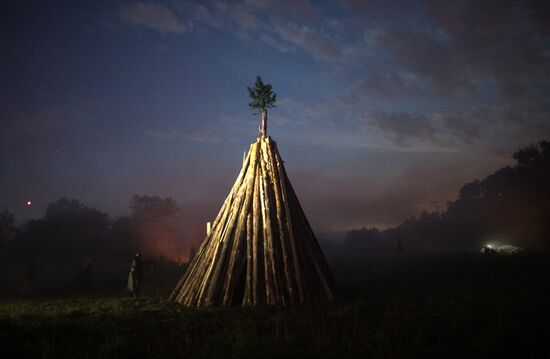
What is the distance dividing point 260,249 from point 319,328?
3787 mm

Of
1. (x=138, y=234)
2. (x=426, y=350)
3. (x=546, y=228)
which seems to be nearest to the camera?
(x=426, y=350)

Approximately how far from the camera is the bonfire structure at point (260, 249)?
9125mm

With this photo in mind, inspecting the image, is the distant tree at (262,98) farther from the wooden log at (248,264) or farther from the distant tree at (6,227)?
the distant tree at (6,227)

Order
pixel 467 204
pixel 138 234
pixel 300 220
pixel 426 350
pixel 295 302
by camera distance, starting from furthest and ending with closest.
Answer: pixel 467 204, pixel 138 234, pixel 300 220, pixel 295 302, pixel 426 350

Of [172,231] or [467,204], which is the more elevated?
[467,204]

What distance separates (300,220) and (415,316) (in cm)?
446

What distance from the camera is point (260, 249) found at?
9906 millimetres

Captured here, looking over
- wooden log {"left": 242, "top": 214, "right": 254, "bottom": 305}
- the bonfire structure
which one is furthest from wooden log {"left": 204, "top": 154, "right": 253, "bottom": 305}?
wooden log {"left": 242, "top": 214, "right": 254, "bottom": 305}

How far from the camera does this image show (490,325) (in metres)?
6.21

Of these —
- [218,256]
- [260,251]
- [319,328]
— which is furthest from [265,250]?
[319,328]

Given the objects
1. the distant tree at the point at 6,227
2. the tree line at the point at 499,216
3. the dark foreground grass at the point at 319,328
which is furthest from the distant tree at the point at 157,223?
the dark foreground grass at the point at 319,328

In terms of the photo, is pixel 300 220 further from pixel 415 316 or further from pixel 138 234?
pixel 138 234

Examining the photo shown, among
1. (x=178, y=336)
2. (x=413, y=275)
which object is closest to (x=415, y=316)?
(x=178, y=336)

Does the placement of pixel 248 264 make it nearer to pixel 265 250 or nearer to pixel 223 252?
pixel 265 250
